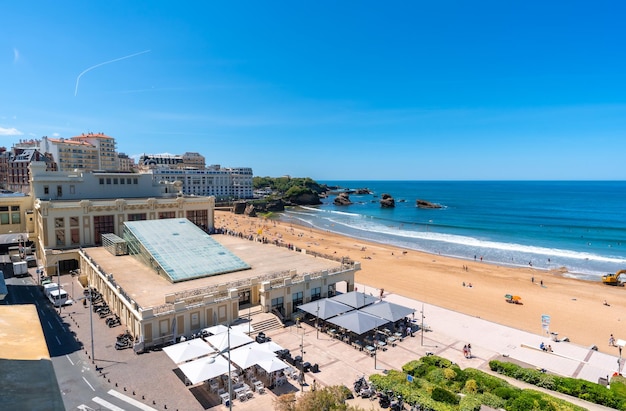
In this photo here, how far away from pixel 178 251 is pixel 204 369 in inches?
663

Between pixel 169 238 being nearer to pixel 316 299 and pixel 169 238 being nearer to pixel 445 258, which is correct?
pixel 316 299

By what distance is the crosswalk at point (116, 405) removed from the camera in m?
18.4

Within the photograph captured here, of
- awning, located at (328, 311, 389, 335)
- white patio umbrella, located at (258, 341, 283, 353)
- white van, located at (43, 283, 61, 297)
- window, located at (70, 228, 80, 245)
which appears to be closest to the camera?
white patio umbrella, located at (258, 341, 283, 353)

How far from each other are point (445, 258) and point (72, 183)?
5919cm

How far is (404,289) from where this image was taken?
43.8 metres

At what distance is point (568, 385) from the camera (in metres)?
21.7

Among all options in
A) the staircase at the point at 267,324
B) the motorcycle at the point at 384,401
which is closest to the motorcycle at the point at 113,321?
the staircase at the point at 267,324

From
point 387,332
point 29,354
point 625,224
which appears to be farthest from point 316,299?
point 625,224

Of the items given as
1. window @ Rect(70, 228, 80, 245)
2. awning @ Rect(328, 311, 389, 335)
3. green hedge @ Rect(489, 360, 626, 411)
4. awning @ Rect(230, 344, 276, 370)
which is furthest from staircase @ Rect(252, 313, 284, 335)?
window @ Rect(70, 228, 80, 245)

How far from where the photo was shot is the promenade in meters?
20.1

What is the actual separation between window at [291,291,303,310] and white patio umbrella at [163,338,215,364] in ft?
32.8

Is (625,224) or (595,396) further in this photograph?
(625,224)

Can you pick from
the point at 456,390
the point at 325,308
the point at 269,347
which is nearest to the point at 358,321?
the point at 325,308

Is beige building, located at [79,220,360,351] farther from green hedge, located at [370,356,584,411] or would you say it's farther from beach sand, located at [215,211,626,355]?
green hedge, located at [370,356,584,411]
